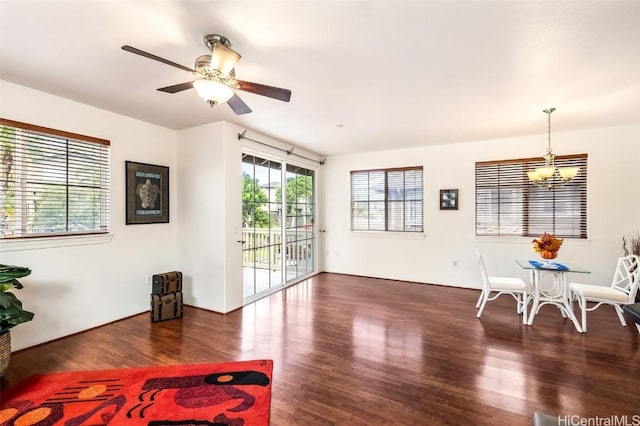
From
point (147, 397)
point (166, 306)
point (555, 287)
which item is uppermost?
→ point (555, 287)

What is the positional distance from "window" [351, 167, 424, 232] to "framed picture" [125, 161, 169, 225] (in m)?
3.66

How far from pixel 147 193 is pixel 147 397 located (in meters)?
2.65

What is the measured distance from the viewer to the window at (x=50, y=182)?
2.68 meters

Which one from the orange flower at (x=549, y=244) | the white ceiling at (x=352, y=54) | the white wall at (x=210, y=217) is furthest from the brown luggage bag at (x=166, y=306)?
the orange flower at (x=549, y=244)

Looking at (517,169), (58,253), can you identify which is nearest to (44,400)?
(58,253)

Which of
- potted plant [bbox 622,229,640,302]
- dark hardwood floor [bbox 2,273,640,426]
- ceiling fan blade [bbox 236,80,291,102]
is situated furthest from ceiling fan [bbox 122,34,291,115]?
potted plant [bbox 622,229,640,302]

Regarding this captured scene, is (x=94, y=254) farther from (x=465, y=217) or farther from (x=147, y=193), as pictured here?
(x=465, y=217)

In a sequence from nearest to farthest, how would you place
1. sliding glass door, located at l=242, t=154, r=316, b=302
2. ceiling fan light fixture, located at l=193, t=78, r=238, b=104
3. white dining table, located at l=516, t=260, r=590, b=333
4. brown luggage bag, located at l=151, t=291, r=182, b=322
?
ceiling fan light fixture, located at l=193, t=78, r=238, b=104
white dining table, located at l=516, t=260, r=590, b=333
brown luggage bag, located at l=151, t=291, r=182, b=322
sliding glass door, located at l=242, t=154, r=316, b=302

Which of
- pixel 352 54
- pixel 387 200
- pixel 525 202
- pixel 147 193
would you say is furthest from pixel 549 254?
pixel 147 193

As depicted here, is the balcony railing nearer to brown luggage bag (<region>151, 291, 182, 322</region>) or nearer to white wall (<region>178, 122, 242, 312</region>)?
white wall (<region>178, 122, 242, 312</region>)

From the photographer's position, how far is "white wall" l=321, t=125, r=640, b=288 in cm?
413

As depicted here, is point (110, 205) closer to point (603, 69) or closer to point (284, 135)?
point (284, 135)

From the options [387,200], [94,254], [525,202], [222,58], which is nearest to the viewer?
[222,58]

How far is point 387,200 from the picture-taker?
577cm
